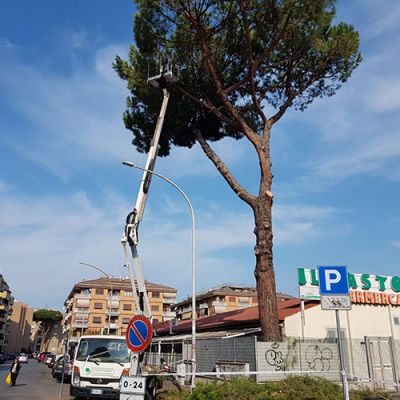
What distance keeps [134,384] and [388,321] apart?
53.0 feet

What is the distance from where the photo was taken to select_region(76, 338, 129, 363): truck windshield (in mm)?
11359

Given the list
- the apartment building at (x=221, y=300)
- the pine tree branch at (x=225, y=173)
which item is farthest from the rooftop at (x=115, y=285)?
the pine tree branch at (x=225, y=173)

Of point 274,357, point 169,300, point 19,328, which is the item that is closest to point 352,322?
point 274,357

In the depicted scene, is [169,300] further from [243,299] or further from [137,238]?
[137,238]

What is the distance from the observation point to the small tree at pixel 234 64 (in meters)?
15.4

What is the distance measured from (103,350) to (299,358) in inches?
268

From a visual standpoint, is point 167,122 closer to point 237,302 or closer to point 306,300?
point 306,300

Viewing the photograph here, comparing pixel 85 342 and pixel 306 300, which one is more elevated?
pixel 306 300

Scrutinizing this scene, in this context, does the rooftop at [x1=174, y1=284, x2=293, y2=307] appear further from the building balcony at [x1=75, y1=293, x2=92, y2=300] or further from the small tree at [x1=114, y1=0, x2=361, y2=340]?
the small tree at [x1=114, y1=0, x2=361, y2=340]

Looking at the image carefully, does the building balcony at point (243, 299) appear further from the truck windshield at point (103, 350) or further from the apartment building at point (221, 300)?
the truck windshield at point (103, 350)

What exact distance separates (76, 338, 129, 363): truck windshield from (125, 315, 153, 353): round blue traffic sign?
427cm

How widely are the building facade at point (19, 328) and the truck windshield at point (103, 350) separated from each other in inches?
3934

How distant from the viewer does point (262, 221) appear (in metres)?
13.9

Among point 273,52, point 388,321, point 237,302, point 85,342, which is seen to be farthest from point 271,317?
point 237,302
